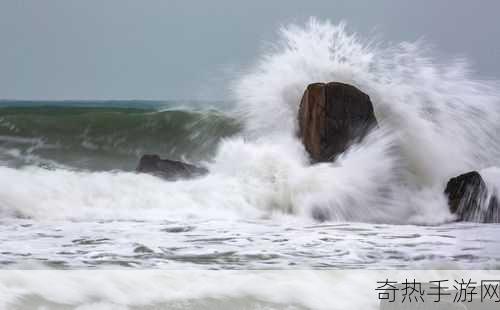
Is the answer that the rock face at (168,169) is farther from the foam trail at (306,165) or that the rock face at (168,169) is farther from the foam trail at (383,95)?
the foam trail at (383,95)

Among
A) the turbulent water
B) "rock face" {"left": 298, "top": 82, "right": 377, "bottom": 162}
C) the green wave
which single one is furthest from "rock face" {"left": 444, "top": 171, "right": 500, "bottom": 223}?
the green wave

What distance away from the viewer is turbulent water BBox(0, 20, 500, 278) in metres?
2.69

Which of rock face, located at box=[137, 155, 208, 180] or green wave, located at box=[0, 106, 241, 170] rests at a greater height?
green wave, located at box=[0, 106, 241, 170]

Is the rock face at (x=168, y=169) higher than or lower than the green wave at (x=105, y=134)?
lower

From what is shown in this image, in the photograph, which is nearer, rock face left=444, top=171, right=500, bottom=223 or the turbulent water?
the turbulent water

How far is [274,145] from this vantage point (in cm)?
277

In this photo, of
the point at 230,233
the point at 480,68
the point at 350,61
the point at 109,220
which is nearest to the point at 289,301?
the point at 230,233

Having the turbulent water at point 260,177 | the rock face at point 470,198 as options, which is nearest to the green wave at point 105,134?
the turbulent water at point 260,177

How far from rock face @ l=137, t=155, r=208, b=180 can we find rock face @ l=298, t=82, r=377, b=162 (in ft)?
1.13

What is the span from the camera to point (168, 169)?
2812mm

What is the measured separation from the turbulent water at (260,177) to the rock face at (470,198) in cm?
3

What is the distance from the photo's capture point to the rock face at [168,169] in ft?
9.20

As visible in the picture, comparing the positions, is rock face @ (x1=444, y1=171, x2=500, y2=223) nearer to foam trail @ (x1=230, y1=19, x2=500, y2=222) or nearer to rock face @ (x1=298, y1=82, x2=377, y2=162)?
foam trail @ (x1=230, y1=19, x2=500, y2=222)

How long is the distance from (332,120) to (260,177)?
279 mm
